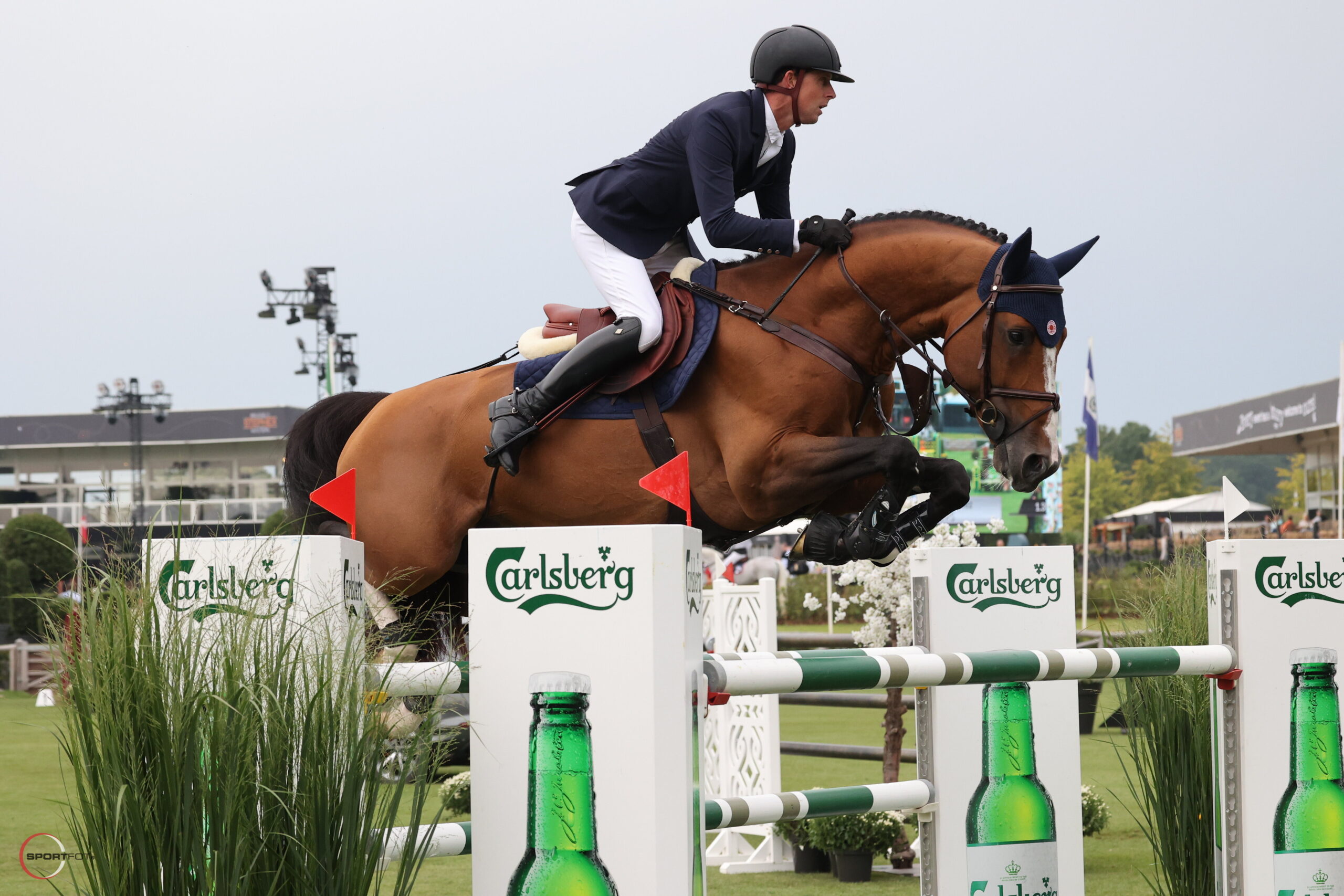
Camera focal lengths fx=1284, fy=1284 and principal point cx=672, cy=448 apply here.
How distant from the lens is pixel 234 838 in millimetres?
1585

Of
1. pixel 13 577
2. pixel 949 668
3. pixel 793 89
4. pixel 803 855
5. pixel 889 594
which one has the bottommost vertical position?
pixel 803 855

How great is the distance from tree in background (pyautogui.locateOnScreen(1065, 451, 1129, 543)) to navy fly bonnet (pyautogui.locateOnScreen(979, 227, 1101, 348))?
44365mm

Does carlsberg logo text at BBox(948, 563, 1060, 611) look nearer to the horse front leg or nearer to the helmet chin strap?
the horse front leg

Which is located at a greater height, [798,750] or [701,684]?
[701,684]

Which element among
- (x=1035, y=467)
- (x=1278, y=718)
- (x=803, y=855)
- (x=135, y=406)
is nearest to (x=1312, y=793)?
(x=1278, y=718)

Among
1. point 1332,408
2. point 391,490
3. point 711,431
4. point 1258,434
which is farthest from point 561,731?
point 1258,434

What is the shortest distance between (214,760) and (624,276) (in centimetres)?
175

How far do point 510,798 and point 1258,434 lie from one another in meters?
26.8

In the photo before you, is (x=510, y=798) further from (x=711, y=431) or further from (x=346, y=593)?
(x=711, y=431)

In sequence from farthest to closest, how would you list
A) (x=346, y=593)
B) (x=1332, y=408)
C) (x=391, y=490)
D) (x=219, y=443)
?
(x=219, y=443) < (x=1332, y=408) < (x=391, y=490) < (x=346, y=593)

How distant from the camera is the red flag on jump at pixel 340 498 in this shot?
2.60m

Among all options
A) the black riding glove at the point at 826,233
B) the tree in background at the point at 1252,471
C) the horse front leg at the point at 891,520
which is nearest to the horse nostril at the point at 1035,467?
the horse front leg at the point at 891,520

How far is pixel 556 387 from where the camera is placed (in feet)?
9.87

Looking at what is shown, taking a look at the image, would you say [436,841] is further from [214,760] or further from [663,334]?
[663,334]
